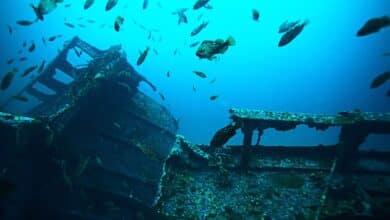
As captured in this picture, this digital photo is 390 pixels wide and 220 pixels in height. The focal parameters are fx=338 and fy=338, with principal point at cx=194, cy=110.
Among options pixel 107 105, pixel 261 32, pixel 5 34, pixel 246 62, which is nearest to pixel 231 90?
pixel 246 62

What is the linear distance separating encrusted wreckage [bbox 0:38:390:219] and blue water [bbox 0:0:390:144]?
35.2 m

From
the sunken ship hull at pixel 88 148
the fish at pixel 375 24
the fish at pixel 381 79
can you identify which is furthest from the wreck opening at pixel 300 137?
the fish at pixel 375 24

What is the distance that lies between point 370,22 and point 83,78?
6081 millimetres

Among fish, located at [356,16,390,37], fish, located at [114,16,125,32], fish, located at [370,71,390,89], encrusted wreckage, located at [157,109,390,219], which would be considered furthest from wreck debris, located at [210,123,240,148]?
fish, located at [114,16,125,32]

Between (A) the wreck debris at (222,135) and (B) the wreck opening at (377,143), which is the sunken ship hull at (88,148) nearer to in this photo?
(A) the wreck debris at (222,135)

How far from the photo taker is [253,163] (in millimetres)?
4750

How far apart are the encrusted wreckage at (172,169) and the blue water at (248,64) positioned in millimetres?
35248

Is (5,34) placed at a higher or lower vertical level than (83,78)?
higher

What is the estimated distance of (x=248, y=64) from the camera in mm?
139500

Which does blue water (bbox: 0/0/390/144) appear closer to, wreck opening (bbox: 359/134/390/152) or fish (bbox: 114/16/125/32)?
wreck opening (bbox: 359/134/390/152)

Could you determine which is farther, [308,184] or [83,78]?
[83,78]

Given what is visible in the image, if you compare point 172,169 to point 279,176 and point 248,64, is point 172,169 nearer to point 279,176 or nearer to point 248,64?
point 279,176

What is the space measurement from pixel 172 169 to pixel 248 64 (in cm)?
13813

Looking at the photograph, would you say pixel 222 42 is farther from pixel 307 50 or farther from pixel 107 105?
pixel 307 50
